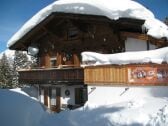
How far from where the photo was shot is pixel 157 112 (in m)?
11.3

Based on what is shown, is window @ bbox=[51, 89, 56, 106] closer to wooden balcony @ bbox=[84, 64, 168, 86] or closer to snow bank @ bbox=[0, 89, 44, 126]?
wooden balcony @ bbox=[84, 64, 168, 86]

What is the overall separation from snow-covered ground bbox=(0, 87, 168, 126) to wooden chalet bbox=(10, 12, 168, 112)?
5.76 feet

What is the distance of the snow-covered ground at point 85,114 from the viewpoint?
720 cm

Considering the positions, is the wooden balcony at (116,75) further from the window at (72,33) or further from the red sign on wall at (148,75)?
the window at (72,33)

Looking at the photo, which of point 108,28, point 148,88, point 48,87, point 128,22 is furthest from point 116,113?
point 48,87

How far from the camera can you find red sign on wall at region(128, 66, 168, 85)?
1505 centimetres

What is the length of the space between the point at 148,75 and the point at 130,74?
938 mm

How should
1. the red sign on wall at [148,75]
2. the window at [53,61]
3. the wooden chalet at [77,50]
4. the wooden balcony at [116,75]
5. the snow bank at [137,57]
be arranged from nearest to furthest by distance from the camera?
the red sign on wall at [148,75] < the wooden balcony at [116,75] < the snow bank at [137,57] < the wooden chalet at [77,50] < the window at [53,61]

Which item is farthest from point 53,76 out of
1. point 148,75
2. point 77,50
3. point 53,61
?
point 148,75

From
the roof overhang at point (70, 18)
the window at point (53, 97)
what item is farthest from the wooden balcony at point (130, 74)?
the window at point (53, 97)

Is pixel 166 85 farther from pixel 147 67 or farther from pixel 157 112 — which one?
pixel 157 112

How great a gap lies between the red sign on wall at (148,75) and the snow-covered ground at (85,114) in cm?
49

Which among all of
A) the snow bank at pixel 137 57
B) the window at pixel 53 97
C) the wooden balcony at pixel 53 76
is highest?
the snow bank at pixel 137 57

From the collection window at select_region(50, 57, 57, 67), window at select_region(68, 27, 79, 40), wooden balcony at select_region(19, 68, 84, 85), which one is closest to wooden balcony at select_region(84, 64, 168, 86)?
wooden balcony at select_region(19, 68, 84, 85)
